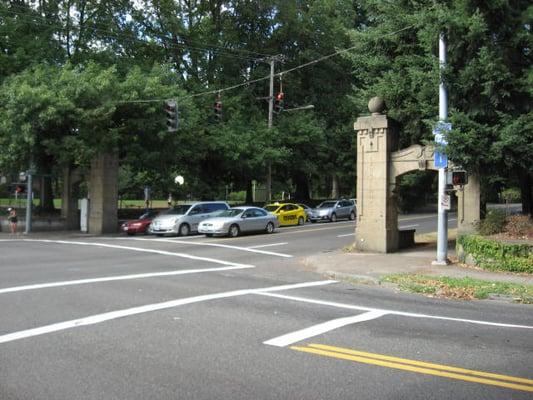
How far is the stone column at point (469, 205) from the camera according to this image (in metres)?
18.6

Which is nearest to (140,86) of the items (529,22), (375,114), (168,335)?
(375,114)

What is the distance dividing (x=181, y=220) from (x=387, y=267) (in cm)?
1485

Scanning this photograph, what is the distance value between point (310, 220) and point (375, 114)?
2137cm

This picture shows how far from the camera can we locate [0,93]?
28.5 m

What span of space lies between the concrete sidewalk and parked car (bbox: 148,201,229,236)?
10697mm

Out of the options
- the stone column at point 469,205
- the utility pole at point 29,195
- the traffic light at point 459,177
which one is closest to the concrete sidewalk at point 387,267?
the stone column at point 469,205

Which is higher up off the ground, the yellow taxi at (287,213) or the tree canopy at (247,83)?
the tree canopy at (247,83)

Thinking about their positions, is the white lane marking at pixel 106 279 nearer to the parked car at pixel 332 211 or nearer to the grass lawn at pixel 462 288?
the grass lawn at pixel 462 288

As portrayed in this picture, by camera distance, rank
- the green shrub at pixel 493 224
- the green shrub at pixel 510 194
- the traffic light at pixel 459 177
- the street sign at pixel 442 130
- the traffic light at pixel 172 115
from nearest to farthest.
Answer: the street sign at pixel 442 130
the traffic light at pixel 459 177
the green shrub at pixel 493 224
the traffic light at pixel 172 115
the green shrub at pixel 510 194

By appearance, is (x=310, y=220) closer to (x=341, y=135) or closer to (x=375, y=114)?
(x=341, y=135)

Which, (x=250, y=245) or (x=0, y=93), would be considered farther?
(x=0, y=93)

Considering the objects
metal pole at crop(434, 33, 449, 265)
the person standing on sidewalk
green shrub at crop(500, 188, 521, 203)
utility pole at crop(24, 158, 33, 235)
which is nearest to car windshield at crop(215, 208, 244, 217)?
utility pole at crop(24, 158, 33, 235)

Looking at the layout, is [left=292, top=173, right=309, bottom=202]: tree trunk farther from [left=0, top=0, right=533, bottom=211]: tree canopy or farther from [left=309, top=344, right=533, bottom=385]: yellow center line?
[left=309, top=344, right=533, bottom=385]: yellow center line

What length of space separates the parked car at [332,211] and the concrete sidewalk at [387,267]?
65.7 feet
